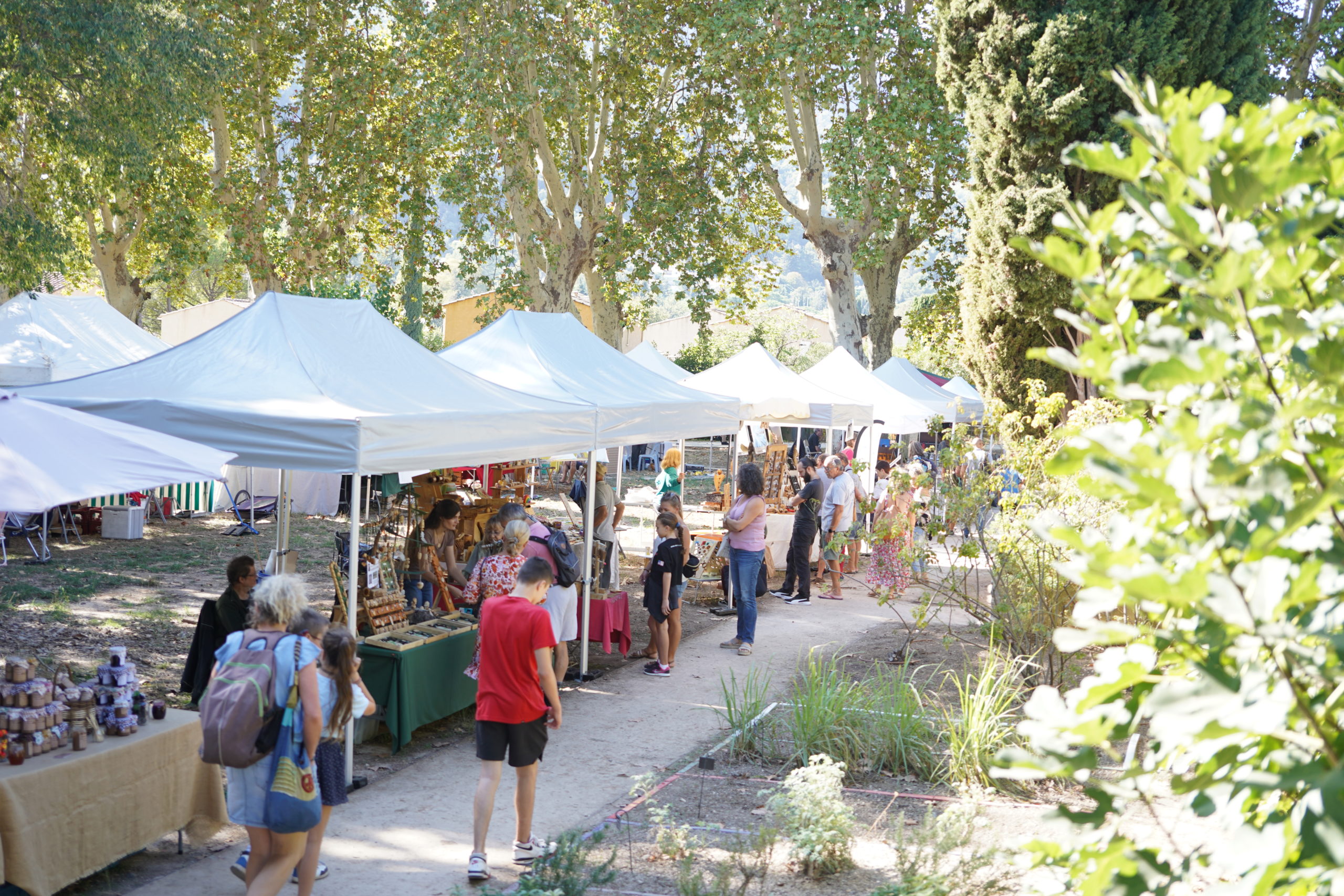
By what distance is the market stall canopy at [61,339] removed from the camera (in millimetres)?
14227

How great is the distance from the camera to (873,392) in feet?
56.6

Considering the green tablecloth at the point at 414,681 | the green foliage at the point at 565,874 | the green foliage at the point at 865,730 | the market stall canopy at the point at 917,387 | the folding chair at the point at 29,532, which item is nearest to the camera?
the green foliage at the point at 565,874

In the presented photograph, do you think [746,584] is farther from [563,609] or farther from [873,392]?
[873,392]

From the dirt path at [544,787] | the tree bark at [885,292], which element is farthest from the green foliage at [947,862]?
→ the tree bark at [885,292]

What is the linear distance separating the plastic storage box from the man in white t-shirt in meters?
10.1

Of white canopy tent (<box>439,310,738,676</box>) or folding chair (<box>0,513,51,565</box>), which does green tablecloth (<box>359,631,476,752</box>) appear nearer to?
white canopy tent (<box>439,310,738,676</box>)

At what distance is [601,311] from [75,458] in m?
16.8

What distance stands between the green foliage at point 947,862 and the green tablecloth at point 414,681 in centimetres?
339

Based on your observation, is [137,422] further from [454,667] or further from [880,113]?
[880,113]

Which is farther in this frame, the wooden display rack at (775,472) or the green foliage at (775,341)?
the green foliage at (775,341)

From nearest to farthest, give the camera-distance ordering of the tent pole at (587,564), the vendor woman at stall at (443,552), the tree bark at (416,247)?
1. the vendor woman at stall at (443,552)
2. the tent pole at (587,564)
3. the tree bark at (416,247)

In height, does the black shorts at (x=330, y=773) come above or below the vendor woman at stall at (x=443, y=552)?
below

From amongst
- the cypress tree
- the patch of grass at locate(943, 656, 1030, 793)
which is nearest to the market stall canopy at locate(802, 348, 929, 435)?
the cypress tree

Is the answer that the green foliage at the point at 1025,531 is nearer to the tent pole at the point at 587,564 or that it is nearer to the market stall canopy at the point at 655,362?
the tent pole at the point at 587,564
